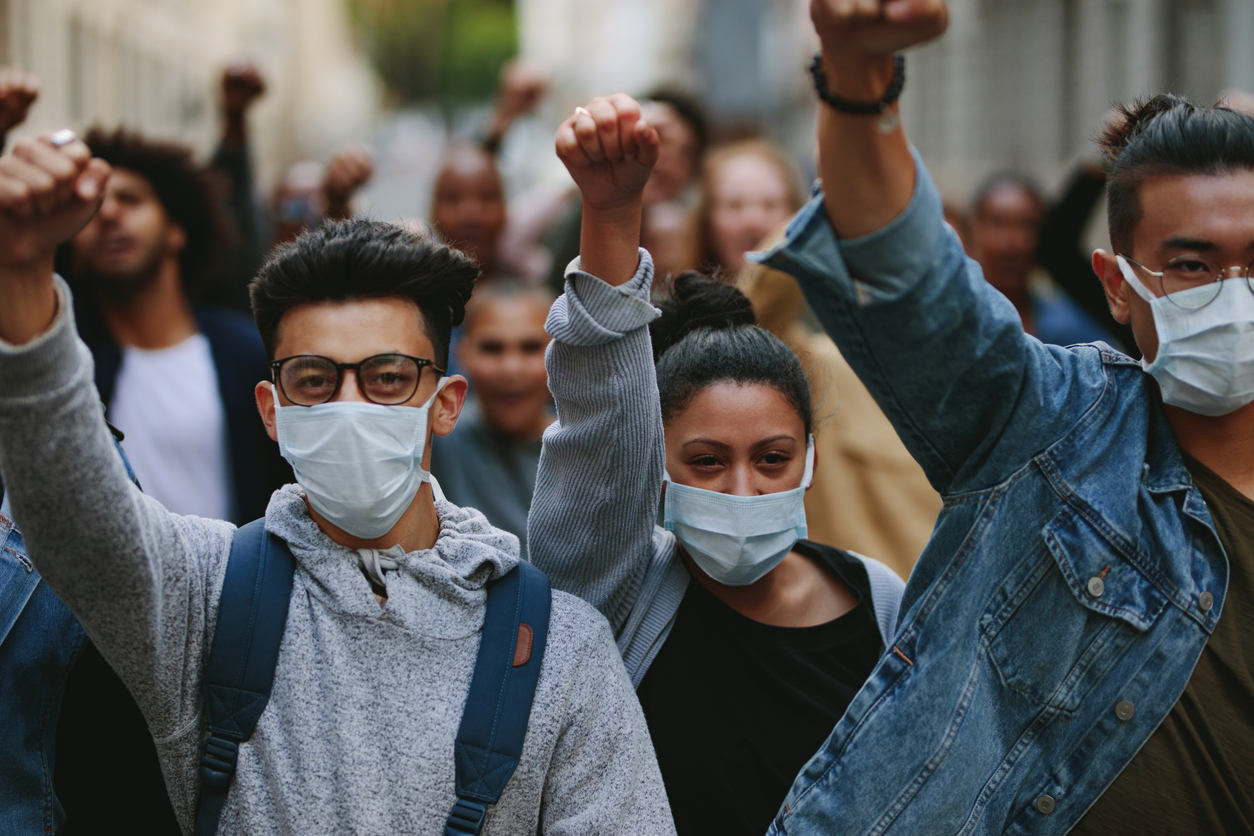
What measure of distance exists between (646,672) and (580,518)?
0.37 m

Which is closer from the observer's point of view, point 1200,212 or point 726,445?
point 1200,212

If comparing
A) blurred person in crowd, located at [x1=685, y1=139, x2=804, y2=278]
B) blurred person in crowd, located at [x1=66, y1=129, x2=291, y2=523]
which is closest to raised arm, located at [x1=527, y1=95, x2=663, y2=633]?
blurred person in crowd, located at [x1=66, y1=129, x2=291, y2=523]

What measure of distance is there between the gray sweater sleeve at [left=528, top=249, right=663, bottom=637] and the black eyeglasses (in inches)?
11.6

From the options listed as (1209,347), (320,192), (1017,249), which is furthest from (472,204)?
(1209,347)

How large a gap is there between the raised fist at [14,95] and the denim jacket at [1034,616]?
2185mm

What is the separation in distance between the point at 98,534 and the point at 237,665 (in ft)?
1.21

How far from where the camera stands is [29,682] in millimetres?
2211

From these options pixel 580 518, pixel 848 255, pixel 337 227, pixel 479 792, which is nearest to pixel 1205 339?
pixel 848 255

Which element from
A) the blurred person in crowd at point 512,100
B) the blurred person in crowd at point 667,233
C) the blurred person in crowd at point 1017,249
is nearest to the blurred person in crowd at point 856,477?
the blurred person in crowd at point 667,233

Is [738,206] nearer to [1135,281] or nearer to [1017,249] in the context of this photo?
[1017,249]

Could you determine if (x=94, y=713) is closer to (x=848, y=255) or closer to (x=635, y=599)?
(x=635, y=599)

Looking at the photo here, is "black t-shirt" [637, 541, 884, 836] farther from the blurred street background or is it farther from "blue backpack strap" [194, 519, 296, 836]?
the blurred street background

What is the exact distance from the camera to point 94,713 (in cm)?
233

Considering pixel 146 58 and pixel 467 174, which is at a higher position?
pixel 146 58
